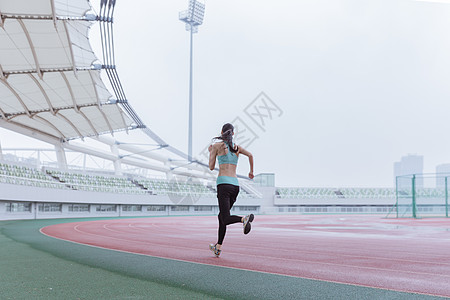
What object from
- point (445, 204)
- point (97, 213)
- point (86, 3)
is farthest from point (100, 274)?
point (97, 213)

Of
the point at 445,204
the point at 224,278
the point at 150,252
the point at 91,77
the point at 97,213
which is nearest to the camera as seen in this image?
the point at 224,278

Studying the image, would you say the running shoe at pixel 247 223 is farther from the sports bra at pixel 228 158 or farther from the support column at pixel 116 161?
the support column at pixel 116 161

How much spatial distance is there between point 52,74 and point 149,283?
2406 centimetres

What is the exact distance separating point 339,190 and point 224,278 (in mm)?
62439

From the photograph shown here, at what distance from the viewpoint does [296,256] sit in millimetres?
7293

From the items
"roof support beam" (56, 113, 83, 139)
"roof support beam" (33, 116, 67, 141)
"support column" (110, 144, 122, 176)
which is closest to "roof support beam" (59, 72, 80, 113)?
"roof support beam" (56, 113, 83, 139)

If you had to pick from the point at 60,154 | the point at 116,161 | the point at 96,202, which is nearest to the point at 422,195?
the point at 96,202

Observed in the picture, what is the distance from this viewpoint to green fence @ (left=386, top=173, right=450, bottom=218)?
99.4 ft

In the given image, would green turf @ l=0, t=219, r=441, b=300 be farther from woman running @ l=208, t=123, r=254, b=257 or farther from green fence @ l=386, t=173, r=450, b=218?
green fence @ l=386, t=173, r=450, b=218

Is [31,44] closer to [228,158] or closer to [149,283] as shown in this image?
[228,158]

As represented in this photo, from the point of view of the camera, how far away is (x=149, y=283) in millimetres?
4742

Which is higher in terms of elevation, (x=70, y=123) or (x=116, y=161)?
(x=70, y=123)

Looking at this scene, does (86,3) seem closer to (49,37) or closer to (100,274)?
(49,37)

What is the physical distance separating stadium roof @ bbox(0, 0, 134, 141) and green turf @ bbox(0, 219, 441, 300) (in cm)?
1472
